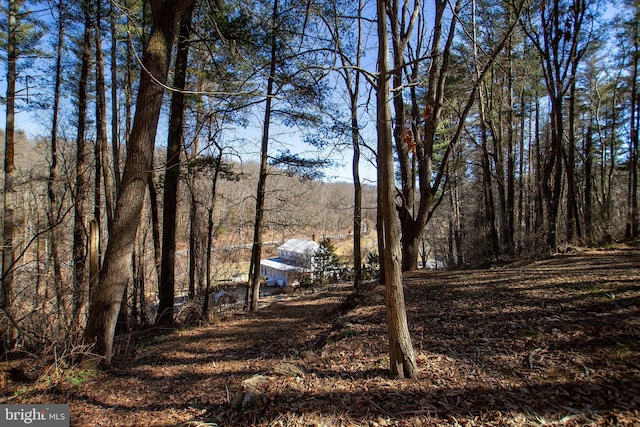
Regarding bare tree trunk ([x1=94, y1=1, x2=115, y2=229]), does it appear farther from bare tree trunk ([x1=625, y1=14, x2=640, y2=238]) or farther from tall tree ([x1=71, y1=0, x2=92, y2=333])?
bare tree trunk ([x1=625, y1=14, x2=640, y2=238])

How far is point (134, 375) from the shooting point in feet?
12.8

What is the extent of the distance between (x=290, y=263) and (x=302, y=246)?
2.94 m

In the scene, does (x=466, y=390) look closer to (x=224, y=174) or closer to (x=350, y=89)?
(x=224, y=174)

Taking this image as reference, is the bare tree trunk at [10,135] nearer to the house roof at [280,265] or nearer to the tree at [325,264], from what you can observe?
the tree at [325,264]

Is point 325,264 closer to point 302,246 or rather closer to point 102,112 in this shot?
point 302,246

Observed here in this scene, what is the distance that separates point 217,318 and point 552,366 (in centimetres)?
664

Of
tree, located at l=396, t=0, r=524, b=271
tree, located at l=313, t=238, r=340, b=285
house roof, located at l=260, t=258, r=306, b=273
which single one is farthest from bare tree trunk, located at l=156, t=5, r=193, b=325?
house roof, located at l=260, t=258, r=306, b=273

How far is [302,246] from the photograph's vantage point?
966 inches

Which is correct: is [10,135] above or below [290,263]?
above

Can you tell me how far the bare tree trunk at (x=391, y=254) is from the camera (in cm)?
274

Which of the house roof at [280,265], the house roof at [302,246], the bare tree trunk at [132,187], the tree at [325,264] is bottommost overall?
the house roof at [280,265]

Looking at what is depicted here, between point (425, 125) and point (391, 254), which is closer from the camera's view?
point (391, 254)

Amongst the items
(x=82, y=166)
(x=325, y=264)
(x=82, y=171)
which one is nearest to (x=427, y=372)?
(x=82, y=171)

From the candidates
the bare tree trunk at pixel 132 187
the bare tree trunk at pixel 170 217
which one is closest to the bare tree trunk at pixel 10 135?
the bare tree trunk at pixel 170 217
